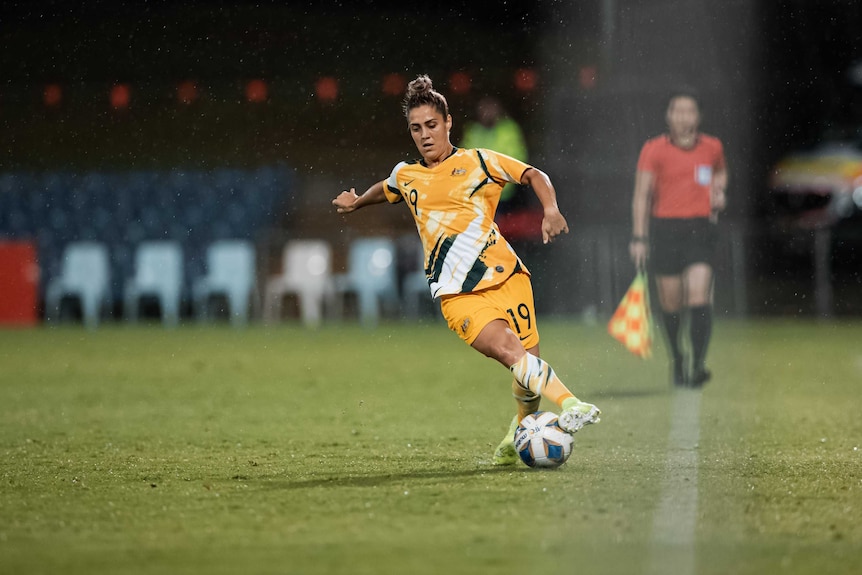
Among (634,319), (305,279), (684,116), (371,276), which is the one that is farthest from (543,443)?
(305,279)

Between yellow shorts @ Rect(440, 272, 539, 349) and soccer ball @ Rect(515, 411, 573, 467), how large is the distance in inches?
17.1

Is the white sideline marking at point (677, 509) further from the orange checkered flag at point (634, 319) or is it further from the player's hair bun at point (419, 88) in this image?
the orange checkered flag at point (634, 319)

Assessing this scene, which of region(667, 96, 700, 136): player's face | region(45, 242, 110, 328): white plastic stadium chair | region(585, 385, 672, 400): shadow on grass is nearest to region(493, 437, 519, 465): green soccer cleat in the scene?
region(585, 385, 672, 400): shadow on grass

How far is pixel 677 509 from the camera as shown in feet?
15.7

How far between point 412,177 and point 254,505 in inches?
71.5

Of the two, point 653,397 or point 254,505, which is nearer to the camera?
point 254,505

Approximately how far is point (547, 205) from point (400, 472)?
134 centimetres

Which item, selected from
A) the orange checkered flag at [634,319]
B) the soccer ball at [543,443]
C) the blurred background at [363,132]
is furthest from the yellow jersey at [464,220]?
the blurred background at [363,132]

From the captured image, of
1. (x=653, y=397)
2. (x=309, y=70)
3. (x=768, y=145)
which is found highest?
(x=309, y=70)

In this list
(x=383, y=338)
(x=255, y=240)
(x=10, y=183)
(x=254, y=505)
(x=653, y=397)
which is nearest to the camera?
(x=254, y=505)

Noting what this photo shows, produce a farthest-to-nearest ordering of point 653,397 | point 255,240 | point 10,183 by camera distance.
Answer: point 10,183, point 255,240, point 653,397

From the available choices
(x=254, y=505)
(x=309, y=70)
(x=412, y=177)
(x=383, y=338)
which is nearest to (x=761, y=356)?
(x=383, y=338)

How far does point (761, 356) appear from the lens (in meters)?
12.6

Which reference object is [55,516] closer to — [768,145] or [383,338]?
[383,338]
